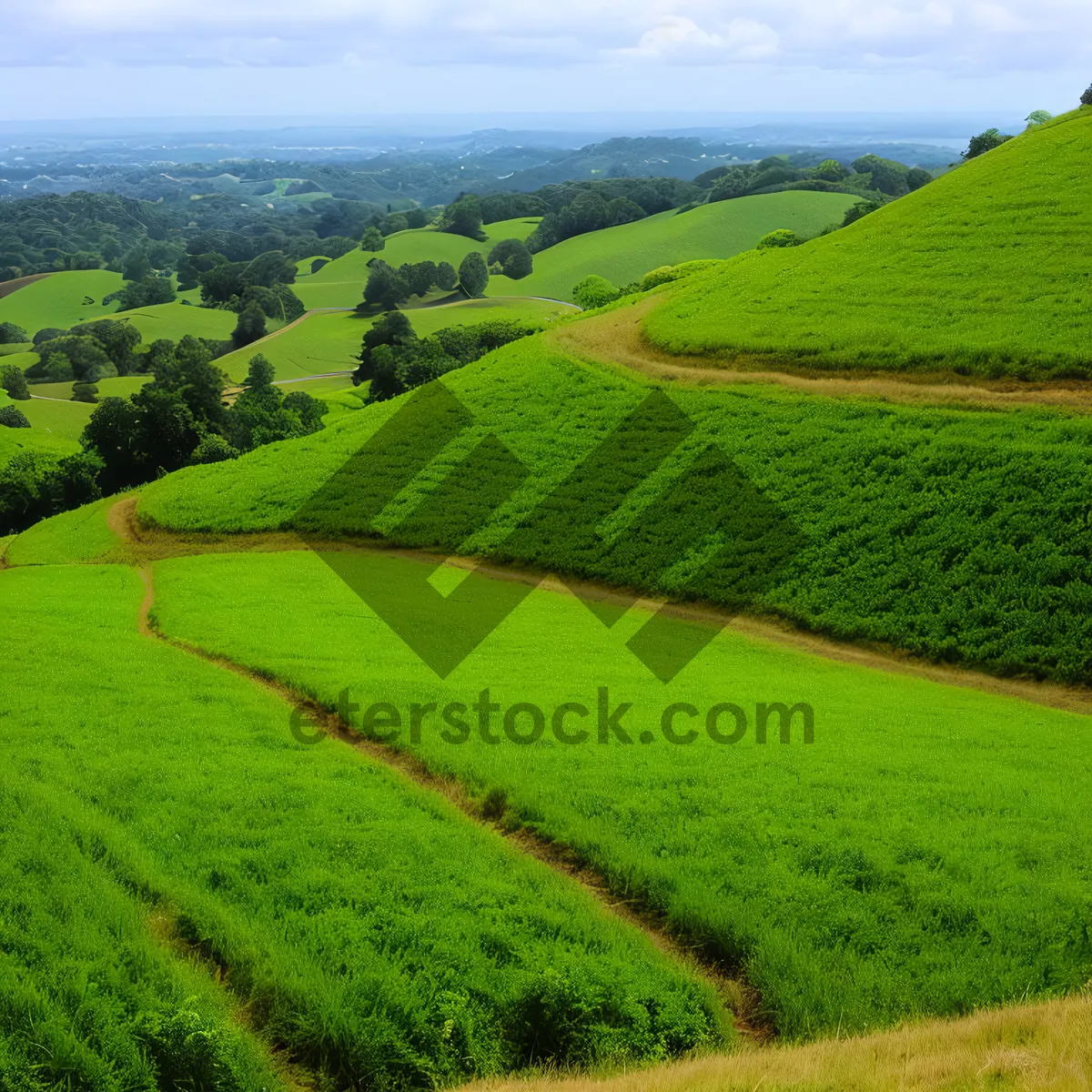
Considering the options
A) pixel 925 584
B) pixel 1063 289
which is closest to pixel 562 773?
pixel 925 584

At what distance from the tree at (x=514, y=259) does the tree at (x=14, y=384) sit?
70575 mm

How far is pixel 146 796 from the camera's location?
12.7 metres

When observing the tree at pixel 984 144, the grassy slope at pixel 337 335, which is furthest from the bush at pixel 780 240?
the grassy slope at pixel 337 335

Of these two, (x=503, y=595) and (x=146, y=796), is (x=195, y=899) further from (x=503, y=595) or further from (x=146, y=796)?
(x=503, y=595)

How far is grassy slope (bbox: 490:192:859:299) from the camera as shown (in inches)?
4909

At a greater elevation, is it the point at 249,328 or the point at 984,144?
the point at 984,144

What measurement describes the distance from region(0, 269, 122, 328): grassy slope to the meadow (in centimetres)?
14682

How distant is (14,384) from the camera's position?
10169 cm

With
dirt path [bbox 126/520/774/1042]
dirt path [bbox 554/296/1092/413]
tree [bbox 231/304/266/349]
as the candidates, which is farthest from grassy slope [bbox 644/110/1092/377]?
tree [bbox 231/304/266/349]

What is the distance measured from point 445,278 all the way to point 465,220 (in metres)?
46.3

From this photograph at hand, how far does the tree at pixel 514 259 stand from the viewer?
5658 inches

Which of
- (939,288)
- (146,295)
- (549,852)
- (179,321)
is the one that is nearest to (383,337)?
(179,321)

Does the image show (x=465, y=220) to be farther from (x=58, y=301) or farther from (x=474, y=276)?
(x=58, y=301)

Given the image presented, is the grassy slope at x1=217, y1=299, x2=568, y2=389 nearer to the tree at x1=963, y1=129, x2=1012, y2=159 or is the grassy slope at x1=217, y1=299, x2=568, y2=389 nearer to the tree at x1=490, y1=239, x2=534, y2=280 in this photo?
the tree at x1=490, y1=239, x2=534, y2=280
